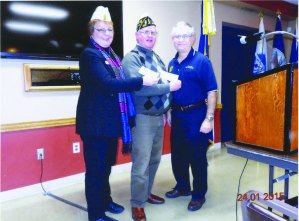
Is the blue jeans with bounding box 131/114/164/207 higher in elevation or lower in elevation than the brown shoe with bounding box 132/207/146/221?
higher

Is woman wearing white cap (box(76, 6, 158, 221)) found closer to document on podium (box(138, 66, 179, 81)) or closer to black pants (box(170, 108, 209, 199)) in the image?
document on podium (box(138, 66, 179, 81))

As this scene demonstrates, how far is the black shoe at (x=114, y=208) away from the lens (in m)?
2.05

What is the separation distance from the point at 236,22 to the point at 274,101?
3.25 m

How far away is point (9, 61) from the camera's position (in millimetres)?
2242

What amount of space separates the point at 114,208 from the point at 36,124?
3.27 feet

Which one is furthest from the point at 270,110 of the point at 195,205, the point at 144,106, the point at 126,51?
the point at 126,51

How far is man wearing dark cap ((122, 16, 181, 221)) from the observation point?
5.76 feet

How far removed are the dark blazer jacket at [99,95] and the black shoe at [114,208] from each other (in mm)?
690

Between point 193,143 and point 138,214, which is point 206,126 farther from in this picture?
point 138,214

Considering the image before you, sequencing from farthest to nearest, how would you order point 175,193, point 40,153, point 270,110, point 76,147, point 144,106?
1. point 76,147
2. point 40,153
3. point 175,193
4. point 144,106
5. point 270,110

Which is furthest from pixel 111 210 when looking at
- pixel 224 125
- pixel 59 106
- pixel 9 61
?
pixel 224 125

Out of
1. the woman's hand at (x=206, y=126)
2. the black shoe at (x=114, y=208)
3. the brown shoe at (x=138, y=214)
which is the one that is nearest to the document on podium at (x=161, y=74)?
the woman's hand at (x=206, y=126)

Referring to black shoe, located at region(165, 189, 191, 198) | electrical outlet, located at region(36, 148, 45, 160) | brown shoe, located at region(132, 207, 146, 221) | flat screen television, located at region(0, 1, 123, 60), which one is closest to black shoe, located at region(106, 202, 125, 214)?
brown shoe, located at region(132, 207, 146, 221)

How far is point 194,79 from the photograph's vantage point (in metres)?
1.96
